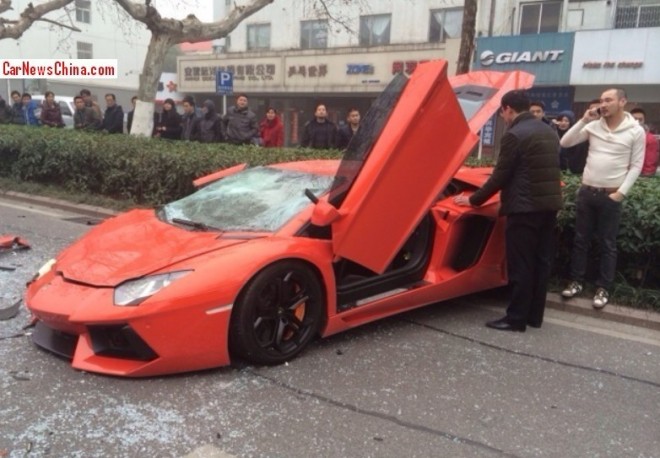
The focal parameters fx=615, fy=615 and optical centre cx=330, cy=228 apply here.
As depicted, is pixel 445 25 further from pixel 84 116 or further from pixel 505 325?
pixel 505 325

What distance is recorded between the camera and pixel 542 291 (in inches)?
173

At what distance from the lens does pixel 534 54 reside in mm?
19062

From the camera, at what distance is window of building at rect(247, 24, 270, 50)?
2622cm

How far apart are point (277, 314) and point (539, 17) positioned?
19067 mm

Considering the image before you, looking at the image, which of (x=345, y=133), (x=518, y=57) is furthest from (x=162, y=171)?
(x=518, y=57)

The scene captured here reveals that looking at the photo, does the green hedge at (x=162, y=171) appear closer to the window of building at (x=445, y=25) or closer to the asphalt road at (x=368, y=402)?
the asphalt road at (x=368, y=402)

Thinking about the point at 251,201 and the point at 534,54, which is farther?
the point at 534,54

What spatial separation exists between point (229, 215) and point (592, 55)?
17.3 meters

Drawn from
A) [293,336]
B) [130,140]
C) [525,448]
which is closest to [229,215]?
[293,336]

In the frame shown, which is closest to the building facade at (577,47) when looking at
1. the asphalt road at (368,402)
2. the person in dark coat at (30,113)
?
the person in dark coat at (30,113)

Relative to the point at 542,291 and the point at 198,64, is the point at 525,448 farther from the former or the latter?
the point at 198,64

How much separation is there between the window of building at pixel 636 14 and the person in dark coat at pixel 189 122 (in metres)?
13.8

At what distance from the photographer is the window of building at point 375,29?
23.0 meters

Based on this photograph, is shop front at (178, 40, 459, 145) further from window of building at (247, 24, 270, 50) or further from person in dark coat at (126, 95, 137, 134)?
person in dark coat at (126, 95, 137, 134)
